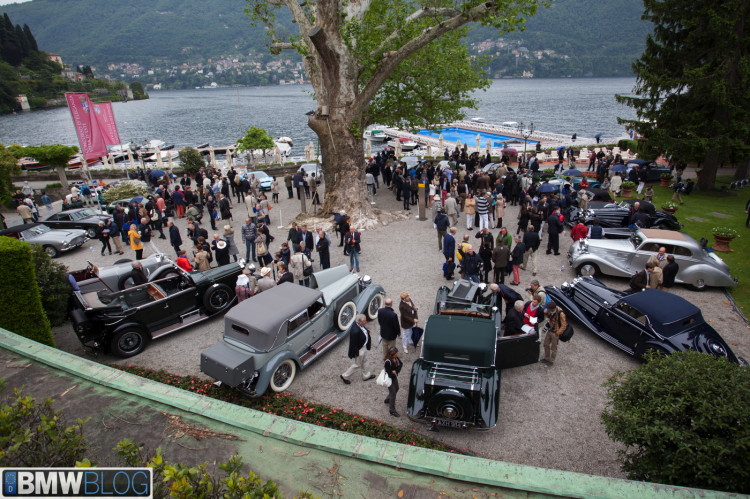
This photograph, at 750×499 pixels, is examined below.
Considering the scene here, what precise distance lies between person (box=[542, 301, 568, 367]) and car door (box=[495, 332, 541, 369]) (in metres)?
0.40

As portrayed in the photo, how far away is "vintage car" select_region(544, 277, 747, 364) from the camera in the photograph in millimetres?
8539

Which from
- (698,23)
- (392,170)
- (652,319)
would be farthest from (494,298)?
(698,23)

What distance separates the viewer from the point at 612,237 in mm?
14695

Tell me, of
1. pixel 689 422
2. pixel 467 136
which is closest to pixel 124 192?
pixel 689 422

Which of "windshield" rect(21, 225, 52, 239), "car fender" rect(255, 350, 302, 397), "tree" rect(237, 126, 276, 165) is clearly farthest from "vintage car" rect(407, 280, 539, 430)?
"tree" rect(237, 126, 276, 165)

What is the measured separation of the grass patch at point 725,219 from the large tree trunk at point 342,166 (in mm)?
12981

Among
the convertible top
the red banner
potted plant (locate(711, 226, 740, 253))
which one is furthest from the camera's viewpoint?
the red banner

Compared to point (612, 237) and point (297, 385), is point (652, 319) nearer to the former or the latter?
point (612, 237)

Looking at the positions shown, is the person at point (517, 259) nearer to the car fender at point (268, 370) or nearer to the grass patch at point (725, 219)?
the grass patch at point (725, 219)

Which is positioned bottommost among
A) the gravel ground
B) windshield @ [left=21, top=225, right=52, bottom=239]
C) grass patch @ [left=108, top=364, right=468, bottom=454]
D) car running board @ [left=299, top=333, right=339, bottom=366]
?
the gravel ground

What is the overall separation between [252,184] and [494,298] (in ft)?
58.0

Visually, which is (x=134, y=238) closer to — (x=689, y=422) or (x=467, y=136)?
(x=689, y=422)

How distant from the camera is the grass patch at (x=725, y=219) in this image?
1282cm

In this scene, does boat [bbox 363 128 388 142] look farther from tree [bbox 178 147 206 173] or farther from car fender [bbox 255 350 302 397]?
car fender [bbox 255 350 302 397]
